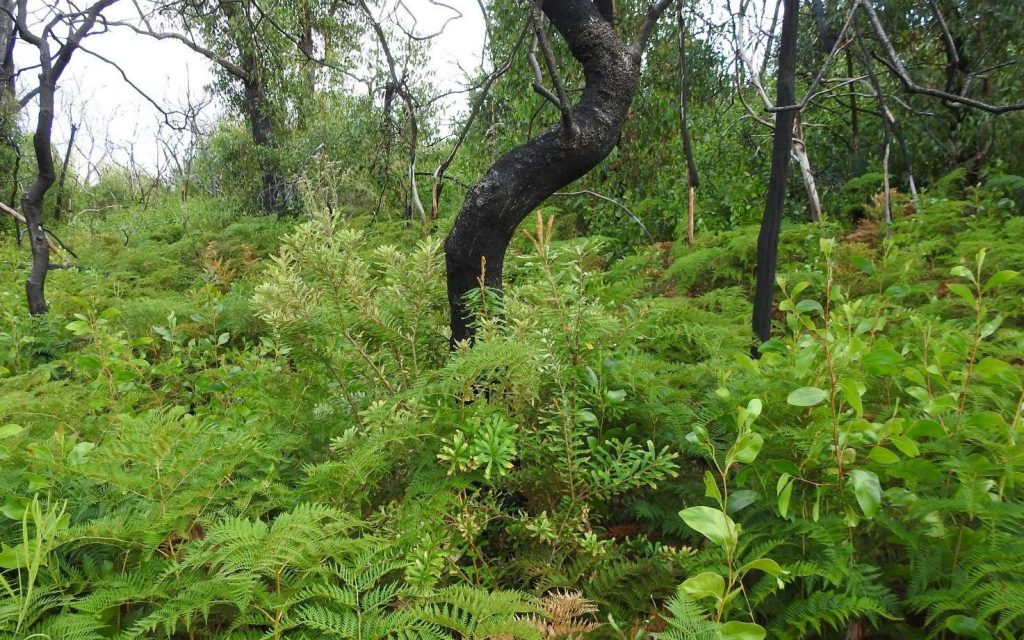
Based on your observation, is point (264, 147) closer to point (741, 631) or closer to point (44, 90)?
point (44, 90)

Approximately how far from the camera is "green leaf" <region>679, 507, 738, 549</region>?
0.90 m

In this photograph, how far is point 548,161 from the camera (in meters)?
2.24

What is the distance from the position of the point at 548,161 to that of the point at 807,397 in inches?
55.3

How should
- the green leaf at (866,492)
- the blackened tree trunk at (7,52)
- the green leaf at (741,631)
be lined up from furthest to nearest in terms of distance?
the blackened tree trunk at (7,52)
the green leaf at (866,492)
the green leaf at (741,631)

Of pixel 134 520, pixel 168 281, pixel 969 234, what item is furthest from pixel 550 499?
pixel 168 281

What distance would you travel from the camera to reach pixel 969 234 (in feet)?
13.4

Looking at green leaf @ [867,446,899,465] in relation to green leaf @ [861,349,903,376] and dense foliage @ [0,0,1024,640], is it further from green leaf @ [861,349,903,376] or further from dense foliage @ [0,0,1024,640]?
green leaf @ [861,349,903,376]

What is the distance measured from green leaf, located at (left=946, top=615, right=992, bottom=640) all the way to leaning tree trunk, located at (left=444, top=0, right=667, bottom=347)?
4.83 ft

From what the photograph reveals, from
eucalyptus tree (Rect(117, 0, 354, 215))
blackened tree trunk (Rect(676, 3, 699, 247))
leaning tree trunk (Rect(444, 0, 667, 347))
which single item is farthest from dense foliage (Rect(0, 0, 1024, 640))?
eucalyptus tree (Rect(117, 0, 354, 215))

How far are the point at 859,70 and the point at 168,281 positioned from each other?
8.59 metres

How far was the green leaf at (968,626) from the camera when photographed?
94 centimetres

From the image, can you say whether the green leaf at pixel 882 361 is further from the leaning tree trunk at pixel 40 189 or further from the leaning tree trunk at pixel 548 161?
the leaning tree trunk at pixel 40 189

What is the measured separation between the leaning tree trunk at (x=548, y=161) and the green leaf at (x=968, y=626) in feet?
4.83

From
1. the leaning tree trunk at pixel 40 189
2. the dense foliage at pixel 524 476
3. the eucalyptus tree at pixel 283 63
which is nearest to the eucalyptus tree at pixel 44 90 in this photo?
the leaning tree trunk at pixel 40 189
